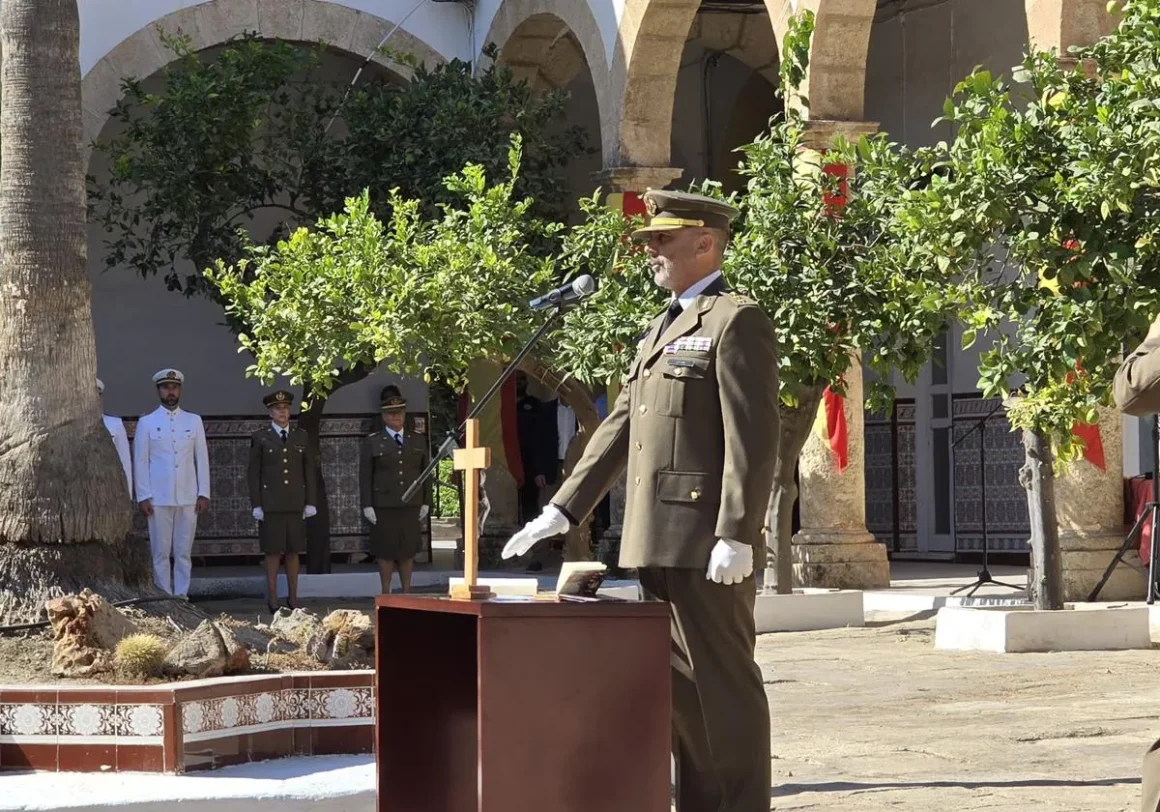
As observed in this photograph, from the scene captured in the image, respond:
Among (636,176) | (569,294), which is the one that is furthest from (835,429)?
(569,294)

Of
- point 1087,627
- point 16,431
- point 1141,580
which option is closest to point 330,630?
point 16,431

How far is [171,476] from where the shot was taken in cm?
1387

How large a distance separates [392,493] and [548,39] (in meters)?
5.44

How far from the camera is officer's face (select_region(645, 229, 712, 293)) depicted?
4934mm

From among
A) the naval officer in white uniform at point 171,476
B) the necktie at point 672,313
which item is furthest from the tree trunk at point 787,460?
the necktie at point 672,313

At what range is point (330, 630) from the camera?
668 cm

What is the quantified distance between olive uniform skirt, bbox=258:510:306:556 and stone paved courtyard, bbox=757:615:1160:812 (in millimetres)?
4385

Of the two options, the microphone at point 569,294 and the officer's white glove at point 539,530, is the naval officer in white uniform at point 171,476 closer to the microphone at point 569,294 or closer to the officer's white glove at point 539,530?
the microphone at point 569,294

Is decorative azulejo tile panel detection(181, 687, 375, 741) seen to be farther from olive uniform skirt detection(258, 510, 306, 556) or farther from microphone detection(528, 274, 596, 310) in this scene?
olive uniform skirt detection(258, 510, 306, 556)

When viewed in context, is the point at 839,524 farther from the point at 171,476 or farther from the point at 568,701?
the point at 568,701

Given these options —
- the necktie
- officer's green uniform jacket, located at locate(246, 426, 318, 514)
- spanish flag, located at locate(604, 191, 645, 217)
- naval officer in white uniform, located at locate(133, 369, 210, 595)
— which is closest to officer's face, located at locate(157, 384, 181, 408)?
naval officer in white uniform, located at locate(133, 369, 210, 595)

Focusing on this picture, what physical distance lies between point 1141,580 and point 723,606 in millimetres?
7882

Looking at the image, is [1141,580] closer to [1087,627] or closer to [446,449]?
[1087,627]

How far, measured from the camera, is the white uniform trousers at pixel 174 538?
13930 mm
